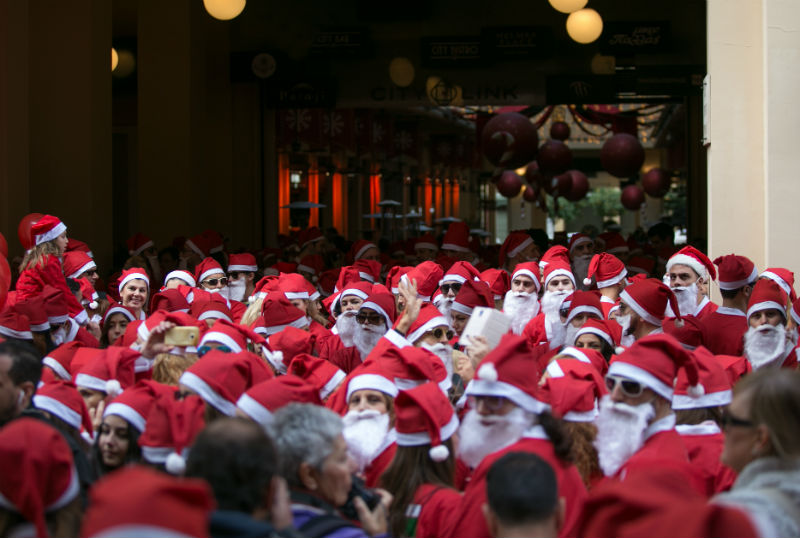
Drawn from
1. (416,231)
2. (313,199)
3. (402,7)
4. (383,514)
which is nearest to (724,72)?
(383,514)

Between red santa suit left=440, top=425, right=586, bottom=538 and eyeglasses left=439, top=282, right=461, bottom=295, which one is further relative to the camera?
eyeglasses left=439, top=282, right=461, bottom=295

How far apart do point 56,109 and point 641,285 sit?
26.3ft

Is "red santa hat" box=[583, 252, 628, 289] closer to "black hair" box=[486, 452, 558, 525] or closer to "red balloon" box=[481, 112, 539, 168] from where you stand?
"black hair" box=[486, 452, 558, 525]

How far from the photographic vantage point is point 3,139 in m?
10.1

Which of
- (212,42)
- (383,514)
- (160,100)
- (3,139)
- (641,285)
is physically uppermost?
(212,42)

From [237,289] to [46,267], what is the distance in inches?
102

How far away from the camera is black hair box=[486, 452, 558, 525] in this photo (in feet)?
10.1

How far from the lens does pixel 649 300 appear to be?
6.63 metres

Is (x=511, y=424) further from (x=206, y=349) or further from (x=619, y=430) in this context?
(x=206, y=349)

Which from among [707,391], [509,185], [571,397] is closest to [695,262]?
[707,391]

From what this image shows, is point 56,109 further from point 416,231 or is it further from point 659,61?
point 416,231

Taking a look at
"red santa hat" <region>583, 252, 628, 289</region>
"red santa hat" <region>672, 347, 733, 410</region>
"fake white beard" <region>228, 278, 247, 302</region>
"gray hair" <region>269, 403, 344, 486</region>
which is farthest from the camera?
"fake white beard" <region>228, 278, 247, 302</region>

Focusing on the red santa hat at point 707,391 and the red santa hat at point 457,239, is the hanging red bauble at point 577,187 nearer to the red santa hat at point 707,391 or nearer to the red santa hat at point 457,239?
the red santa hat at point 457,239

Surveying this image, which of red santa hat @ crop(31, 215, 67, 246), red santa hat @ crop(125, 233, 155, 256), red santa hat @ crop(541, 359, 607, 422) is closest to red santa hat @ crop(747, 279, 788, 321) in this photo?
red santa hat @ crop(541, 359, 607, 422)
